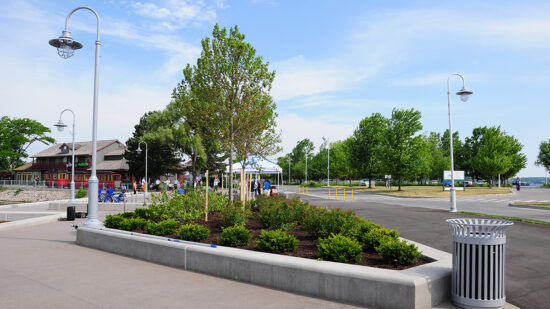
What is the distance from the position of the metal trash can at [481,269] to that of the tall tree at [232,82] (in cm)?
991

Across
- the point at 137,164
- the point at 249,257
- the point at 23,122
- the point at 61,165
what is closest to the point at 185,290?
the point at 249,257

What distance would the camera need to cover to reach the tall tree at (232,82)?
13.5 meters

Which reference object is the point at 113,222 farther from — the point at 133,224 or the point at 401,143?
the point at 401,143

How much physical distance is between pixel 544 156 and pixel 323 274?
108m

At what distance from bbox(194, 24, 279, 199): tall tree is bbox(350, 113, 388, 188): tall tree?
44.7 metres

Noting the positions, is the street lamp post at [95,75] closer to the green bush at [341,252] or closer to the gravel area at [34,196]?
the green bush at [341,252]

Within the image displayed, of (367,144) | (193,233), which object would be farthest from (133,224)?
(367,144)

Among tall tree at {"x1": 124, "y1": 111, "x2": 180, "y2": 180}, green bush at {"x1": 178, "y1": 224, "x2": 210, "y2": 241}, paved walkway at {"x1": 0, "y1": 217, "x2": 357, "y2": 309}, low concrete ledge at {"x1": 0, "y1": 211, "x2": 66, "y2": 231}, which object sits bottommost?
low concrete ledge at {"x1": 0, "y1": 211, "x2": 66, "y2": 231}

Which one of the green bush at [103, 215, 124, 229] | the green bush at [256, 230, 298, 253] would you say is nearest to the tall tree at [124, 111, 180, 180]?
the green bush at [103, 215, 124, 229]

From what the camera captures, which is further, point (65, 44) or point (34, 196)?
point (34, 196)

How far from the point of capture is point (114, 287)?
5812mm

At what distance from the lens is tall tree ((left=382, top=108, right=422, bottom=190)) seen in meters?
44.4

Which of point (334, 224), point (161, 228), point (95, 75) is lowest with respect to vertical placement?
point (161, 228)

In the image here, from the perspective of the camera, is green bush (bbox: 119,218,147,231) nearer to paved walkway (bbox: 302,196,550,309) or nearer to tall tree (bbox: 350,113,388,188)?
paved walkway (bbox: 302,196,550,309)
